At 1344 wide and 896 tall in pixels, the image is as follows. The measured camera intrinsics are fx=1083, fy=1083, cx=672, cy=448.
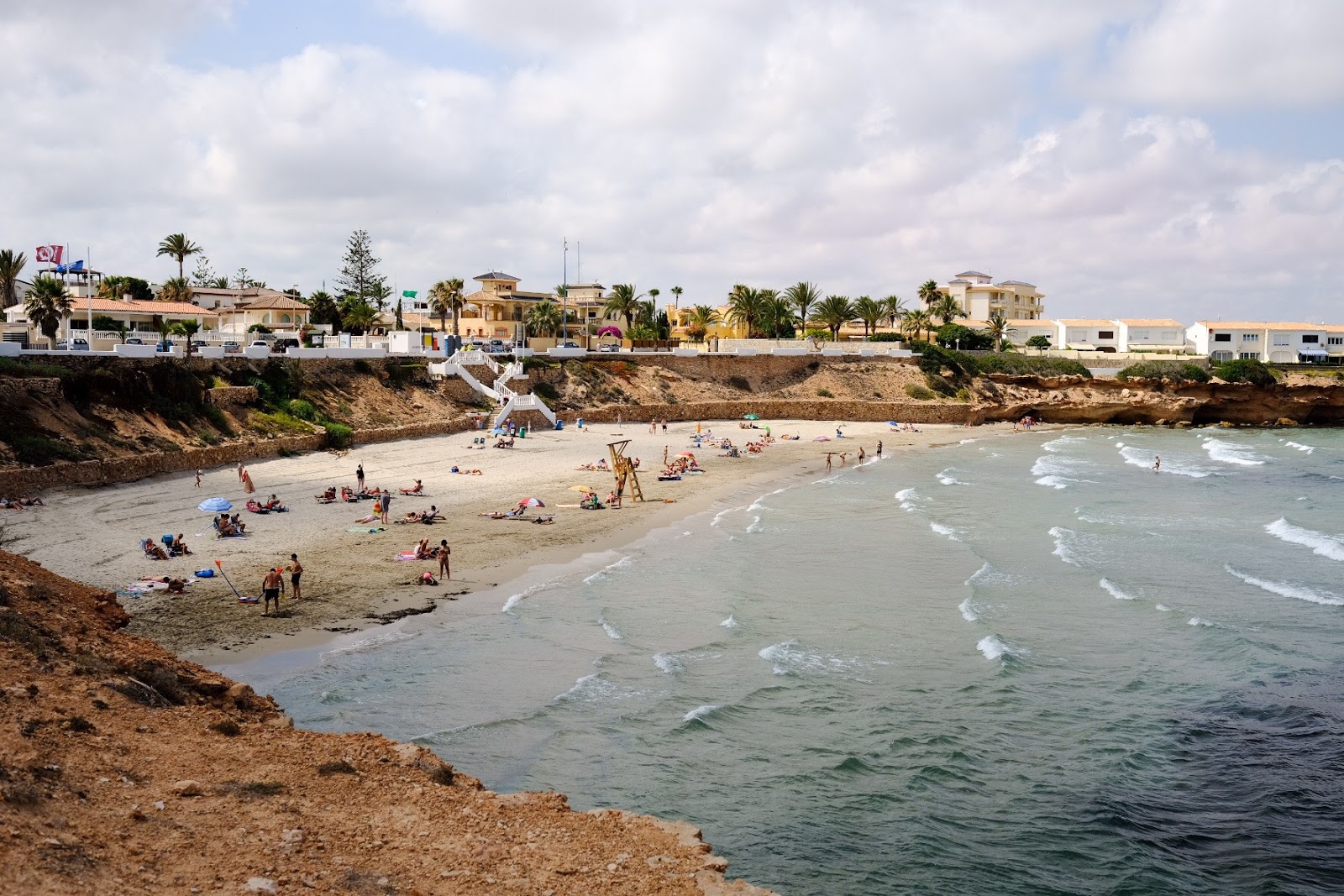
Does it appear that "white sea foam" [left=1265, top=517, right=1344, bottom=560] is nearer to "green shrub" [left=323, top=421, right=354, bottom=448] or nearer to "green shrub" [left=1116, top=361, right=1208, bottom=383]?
"green shrub" [left=323, top=421, right=354, bottom=448]

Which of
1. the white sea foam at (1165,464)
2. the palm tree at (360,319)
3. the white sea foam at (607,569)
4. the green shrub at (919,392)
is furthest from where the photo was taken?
the green shrub at (919,392)

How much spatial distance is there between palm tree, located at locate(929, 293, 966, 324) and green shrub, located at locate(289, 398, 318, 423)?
7552cm

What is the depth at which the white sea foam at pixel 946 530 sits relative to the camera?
36062mm

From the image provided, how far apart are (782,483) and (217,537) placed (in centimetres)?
2572

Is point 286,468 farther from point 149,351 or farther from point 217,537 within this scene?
point 217,537

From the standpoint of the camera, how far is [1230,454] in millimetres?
64062

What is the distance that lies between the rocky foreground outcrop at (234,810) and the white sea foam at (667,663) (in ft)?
24.6

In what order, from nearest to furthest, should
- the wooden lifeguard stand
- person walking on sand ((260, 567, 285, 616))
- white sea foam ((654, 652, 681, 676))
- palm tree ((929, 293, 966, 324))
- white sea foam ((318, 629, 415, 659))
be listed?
white sea foam ((654, 652, 681, 676))
white sea foam ((318, 629, 415, 659))
person walking on sand ((260, 567, 285, 616))
the wooden lifeguard stand
palm tree ((929, 293, 966, 324))

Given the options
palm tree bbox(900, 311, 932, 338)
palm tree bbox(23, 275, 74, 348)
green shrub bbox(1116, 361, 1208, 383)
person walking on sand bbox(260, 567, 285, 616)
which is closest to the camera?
person walking on sand bbox(260, 567, 285, 616)

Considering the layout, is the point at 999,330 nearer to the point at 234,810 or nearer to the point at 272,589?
the point at 272,589

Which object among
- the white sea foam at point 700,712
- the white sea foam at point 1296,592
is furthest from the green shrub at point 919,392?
the white sea foam at point 700,712

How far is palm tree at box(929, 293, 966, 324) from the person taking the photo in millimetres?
112250

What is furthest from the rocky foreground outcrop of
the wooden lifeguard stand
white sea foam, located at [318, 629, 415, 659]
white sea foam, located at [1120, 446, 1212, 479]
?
white sea foam, located at [1120, 446, 1212, 479]

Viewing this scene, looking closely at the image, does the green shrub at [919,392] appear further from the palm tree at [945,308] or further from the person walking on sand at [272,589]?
the person walking on sand at [272,589]
